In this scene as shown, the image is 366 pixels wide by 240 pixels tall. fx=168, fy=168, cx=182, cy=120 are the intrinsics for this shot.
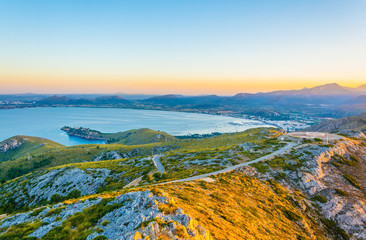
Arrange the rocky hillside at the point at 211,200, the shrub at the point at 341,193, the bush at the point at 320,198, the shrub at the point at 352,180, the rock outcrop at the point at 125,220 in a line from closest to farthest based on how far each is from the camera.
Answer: the rock outcrop at the point at 125,220 → the rocky hillside at the point at 211,200 → the bush at the point at 320,198 → the shrub at the point at 341,193 → the shrub at the point at 352,180

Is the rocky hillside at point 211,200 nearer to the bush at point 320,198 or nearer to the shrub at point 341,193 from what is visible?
the bush at point 320,198

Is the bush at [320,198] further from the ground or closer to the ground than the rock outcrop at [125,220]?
closer to the ground

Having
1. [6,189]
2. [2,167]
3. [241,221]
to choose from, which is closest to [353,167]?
[241,221]

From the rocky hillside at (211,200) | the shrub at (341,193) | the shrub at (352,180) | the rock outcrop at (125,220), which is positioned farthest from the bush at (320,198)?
the rock outcrop at (125,220)

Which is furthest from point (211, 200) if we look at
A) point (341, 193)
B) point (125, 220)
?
point (341, 193)

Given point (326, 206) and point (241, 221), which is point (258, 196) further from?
point (326, 206)

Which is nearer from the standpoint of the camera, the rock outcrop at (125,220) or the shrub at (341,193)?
the rock outcrop at (125,220)

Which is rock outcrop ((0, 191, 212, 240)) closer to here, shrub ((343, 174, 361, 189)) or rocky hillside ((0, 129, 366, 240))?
rocky hillside ((0, 129, 366, 240))

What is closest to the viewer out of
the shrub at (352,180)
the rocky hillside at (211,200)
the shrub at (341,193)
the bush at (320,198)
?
the rocky hillside at (211,200)

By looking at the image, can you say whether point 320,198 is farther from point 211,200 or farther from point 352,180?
point 211,200
